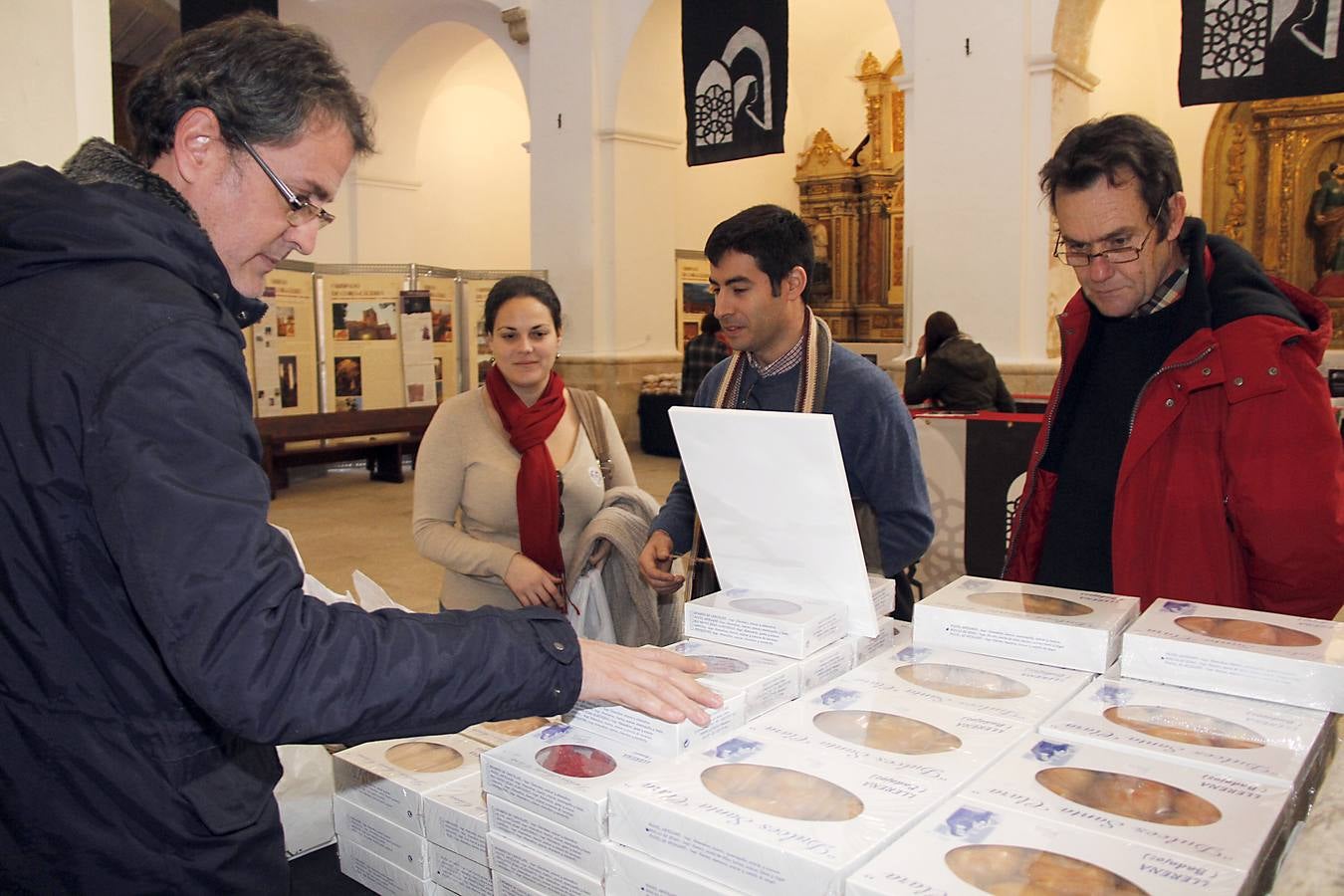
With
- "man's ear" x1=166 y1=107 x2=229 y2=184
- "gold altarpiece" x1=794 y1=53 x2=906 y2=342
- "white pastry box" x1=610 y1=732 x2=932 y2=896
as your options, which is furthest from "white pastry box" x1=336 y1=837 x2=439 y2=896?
"gold altarpiece" x1=794 y1=53 x2=906 y2=342

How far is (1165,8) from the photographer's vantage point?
11.8 m

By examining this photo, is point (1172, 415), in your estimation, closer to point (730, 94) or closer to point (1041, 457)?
point (1041, 457)

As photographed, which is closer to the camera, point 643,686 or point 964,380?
point 643,686

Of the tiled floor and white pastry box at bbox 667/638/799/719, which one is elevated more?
white pastry box at bbox 667/638/799/719

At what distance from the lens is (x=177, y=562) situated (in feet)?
3.04

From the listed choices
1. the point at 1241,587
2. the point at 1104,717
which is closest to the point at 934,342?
the point at 1241,587

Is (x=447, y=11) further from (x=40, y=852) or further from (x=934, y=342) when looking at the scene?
(x=40, y=852)

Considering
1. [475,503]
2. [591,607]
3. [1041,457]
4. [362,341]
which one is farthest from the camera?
[362,341]

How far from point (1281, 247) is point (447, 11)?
989 cm

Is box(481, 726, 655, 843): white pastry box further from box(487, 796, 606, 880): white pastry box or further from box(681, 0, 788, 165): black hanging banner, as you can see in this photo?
box(681, 0, 788, 165): black hanging banner

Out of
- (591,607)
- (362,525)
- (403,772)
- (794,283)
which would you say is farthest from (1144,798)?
(362,525)

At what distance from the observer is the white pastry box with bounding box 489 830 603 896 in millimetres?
1056

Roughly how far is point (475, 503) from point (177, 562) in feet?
6.38

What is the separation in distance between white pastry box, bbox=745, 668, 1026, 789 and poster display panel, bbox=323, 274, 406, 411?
8.77 metres
